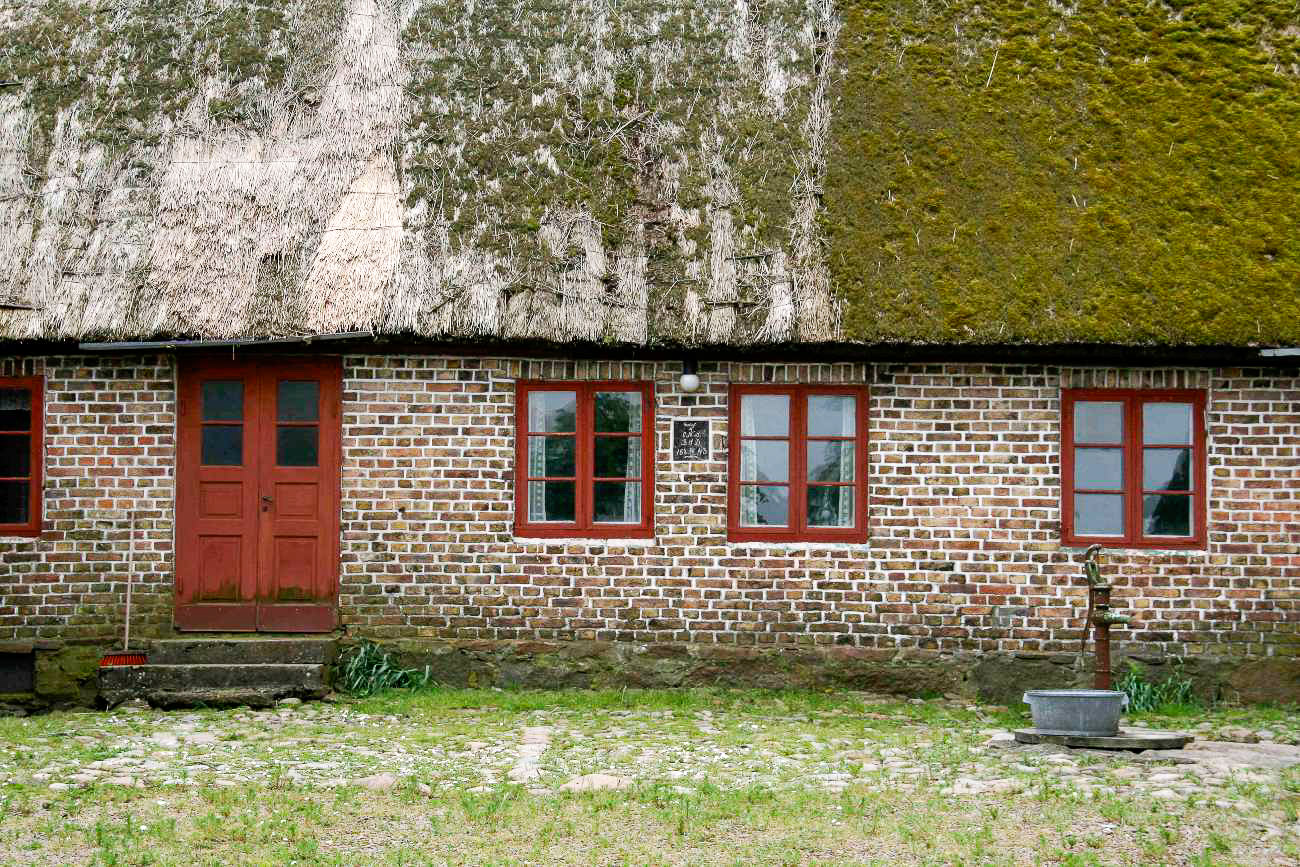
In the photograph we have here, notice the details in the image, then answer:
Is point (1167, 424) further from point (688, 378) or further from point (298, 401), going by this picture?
point (298, 401)

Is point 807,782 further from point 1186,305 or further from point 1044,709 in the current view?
point 1186,305

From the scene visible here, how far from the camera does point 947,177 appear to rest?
10.8 metres

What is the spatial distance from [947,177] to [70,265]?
6904mm

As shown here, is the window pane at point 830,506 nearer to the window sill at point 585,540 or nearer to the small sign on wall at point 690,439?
the small sign on wall at point 690,439

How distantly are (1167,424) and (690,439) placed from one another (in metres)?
3.69

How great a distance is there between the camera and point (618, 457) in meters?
10.7

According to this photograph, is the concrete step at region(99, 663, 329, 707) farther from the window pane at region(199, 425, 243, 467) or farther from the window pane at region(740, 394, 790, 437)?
the window pane at region(740, 394, 790, 437)

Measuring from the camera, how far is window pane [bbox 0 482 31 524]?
35.0ft

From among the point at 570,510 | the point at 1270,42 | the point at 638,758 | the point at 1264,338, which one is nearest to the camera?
the point at 638,758

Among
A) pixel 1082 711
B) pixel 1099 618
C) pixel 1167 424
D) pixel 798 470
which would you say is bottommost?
pixel 1082 711

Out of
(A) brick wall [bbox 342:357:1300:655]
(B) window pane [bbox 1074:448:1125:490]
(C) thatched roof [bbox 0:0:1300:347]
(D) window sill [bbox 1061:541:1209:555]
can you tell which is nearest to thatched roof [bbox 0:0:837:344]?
(C) thatched roof [bbox 0:0:1300:347]

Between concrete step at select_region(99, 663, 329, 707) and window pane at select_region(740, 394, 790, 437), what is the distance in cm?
373

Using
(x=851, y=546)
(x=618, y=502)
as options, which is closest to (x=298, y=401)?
(x=618, y=502)

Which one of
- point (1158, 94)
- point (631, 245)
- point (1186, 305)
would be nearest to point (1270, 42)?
point (1158, 94)
